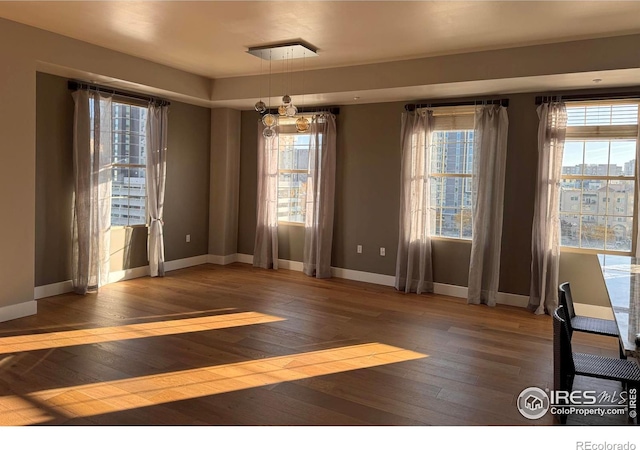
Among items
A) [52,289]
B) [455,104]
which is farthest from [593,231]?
[52,289]

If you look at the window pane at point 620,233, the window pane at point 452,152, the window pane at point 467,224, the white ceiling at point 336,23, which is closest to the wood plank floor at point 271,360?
the window pane at point 467,224

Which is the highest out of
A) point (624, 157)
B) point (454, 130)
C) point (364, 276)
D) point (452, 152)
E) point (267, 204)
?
point (454, 130)

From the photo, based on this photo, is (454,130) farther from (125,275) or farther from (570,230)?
(125,275)

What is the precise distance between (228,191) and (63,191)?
2507 mm

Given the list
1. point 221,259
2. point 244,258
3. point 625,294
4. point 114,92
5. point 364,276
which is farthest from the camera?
point 244,258

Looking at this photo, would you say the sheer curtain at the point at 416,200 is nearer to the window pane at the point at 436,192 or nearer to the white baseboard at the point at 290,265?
the window pane at the point at 436,192

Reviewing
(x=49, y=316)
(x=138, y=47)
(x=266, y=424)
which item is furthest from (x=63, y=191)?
(x=266, y=424)

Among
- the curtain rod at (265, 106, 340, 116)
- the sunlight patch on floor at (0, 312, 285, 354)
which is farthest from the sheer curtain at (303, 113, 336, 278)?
the sunlight patch on floor at (0, 312, 285, 354)

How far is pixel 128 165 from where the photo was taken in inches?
241

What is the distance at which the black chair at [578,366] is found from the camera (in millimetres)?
2462

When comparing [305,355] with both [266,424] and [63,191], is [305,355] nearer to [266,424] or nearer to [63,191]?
[266,424]

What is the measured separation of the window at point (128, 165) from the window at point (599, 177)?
5.28 meters

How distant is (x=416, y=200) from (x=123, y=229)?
3.86 m

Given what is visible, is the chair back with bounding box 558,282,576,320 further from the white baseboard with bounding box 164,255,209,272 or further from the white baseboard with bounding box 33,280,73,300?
the white baseboard with bounding box 164,255,209,272
